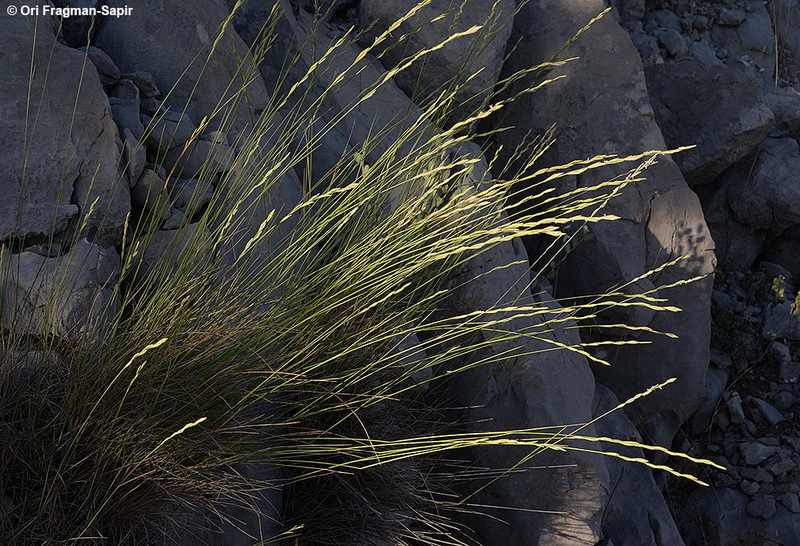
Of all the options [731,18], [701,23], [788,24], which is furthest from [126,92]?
[788,24]

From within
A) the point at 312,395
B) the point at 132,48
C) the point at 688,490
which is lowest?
the point at 688,490

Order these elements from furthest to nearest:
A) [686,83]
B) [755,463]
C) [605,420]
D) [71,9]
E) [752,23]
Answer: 1. [752,23]
2. [686,83]
3. [755,463]
4. [605,420]
5. [71,9]

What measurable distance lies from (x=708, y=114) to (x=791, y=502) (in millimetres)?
1944

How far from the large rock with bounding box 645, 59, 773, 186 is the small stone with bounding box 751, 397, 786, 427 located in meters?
1.22

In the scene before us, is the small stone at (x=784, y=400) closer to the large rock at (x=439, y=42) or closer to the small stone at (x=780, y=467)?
the small stone at (x=780, y=467)

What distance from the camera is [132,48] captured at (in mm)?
2201

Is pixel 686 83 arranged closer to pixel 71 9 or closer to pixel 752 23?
pixel 752 23

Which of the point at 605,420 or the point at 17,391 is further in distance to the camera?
the point at 605,420

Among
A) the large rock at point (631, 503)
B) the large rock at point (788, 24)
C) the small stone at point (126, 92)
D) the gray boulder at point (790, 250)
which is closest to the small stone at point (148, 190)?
the small stone at point (126, 92)

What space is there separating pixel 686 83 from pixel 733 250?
97cm

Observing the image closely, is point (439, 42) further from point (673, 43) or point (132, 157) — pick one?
point (673, 43)

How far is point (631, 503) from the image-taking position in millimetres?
Answer: 2785

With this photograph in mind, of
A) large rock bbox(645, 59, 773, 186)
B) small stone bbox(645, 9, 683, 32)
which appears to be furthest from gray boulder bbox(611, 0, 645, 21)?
large rock bbox(645, 59, 773, 186)

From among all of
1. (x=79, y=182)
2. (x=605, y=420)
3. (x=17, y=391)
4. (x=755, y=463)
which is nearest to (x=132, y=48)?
(x=79, y=182)
